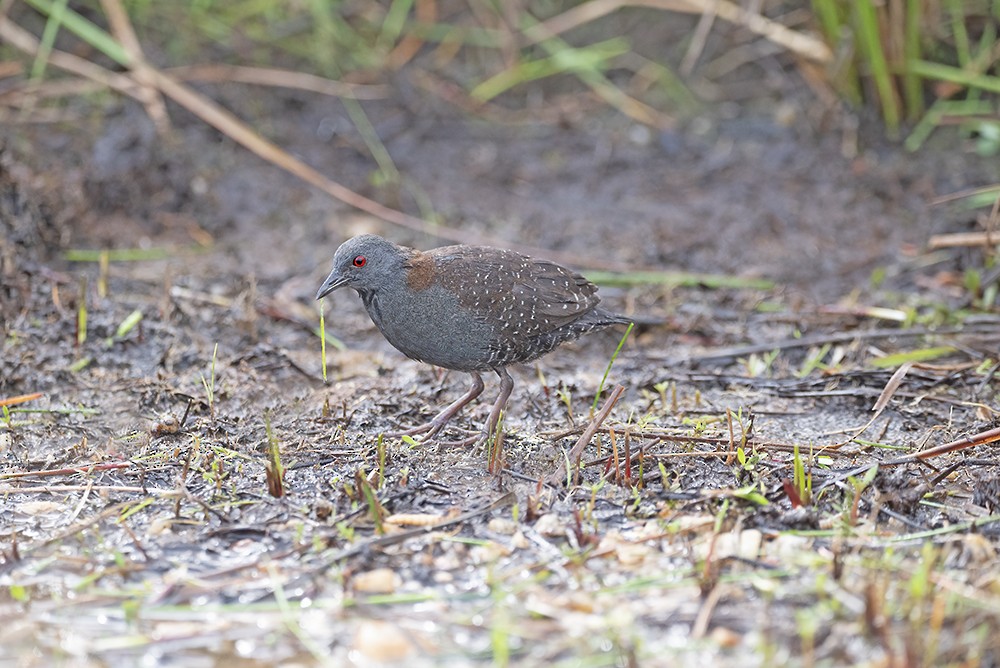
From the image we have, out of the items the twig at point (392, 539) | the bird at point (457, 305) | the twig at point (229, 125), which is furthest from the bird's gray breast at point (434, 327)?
the twig at point (229, 125)

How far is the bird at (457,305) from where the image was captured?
446cm

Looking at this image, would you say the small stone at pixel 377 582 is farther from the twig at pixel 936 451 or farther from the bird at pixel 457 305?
the twig at pixel 936 451

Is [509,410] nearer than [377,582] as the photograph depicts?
No

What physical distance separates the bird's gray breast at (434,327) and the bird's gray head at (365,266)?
0.06m

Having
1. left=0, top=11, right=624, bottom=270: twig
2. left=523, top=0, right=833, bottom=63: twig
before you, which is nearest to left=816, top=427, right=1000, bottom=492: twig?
left=0, top=11, right=624, bottom=270: twig

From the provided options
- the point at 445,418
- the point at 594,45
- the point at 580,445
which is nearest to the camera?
the point at 580,445

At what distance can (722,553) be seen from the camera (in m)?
3.61

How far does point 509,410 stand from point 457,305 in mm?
721

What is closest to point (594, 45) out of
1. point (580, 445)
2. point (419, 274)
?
point (419, 274)

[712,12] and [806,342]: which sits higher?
[712,12]

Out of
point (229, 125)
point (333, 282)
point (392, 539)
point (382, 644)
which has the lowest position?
point (382, 644)

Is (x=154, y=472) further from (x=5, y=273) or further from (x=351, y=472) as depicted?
(x=5, y=273)

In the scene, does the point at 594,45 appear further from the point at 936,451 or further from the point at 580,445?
the point at 936,451

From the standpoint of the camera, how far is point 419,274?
4535mm
